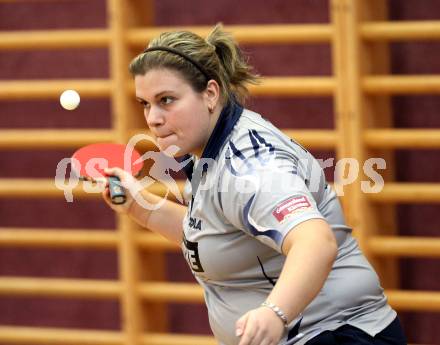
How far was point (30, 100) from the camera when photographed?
17.3 feet

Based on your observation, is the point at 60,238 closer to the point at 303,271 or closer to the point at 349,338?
the point at 349,338

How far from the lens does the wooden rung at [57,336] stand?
4922mm

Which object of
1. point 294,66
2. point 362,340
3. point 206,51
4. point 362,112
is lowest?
point 362,340

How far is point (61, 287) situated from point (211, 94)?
8.99ft

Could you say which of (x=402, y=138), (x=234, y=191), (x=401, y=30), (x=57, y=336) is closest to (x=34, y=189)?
(x=57, y=336)

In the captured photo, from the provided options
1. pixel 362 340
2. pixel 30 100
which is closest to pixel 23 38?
pixel 30 100

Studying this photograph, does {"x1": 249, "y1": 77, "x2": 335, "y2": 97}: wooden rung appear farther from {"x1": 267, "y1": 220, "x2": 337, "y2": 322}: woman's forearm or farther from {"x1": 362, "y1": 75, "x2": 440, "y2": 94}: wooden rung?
{"x1": 267, "y1": 220, "x2": 337, "y2": 322}: woman's forearm

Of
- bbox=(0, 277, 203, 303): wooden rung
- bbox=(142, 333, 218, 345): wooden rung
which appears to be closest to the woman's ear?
bbox=(0, 277, 203, 303): wooden rung

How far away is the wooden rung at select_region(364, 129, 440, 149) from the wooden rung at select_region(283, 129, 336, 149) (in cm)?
17

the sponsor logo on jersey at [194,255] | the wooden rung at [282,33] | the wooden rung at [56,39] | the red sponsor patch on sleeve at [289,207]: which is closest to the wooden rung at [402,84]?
the wooden rung at [282,33]

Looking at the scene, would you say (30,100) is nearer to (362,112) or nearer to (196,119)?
(362,112)

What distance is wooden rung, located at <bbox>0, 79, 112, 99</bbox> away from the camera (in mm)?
4805

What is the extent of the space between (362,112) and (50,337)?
6.89 ft

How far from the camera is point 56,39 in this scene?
→ 4.84 m
